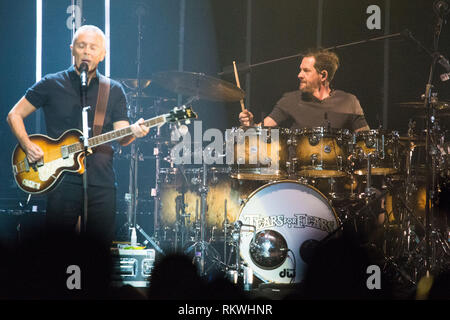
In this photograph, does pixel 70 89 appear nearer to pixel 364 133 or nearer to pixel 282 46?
pixel 364 133

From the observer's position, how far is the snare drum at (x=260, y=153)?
17.0 ft

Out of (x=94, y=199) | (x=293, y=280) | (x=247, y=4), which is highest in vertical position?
(x=247, y=4)

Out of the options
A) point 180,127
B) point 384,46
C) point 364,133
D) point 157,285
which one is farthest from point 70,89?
point 384,46

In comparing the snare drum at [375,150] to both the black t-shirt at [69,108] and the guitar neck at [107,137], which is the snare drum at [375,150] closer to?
the guitar neck at [107,137]

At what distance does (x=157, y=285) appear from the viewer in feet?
12.8

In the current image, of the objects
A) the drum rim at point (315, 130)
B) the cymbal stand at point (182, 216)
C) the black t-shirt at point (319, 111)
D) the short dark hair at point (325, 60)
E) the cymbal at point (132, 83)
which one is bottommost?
the cymbal stand at point (182, 216)

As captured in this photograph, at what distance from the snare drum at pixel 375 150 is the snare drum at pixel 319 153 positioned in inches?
8.3

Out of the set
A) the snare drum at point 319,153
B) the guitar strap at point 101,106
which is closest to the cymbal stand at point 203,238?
the snare drum at point 319,153

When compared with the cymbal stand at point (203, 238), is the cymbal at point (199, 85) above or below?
above

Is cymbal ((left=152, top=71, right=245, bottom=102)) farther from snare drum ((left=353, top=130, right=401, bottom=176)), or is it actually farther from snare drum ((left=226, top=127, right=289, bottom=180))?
snare drum ((left=353, top=130, right=401, bottom=176))

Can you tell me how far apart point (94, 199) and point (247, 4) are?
3905 millimetres

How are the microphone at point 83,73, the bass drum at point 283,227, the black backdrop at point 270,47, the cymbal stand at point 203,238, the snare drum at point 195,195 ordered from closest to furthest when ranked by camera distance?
the microphone at point 83,73, the bass drum at point 283,227, the cymbal stand at point 203,238, the snare drum at point 195,195, the black backdrop at point 270,47

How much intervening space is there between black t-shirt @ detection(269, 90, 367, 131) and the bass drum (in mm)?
1069

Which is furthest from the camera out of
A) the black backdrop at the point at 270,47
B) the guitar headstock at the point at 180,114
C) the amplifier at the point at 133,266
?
the black backdrop at the point at 270,47
